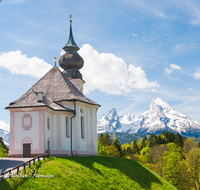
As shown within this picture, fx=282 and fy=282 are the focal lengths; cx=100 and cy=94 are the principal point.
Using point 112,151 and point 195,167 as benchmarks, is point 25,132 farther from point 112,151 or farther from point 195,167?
point 112,151

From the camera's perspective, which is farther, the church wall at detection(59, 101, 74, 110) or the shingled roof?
the church wall at detection(59, 101, 74, 110)

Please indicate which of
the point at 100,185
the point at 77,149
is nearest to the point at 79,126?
the point at 77,149

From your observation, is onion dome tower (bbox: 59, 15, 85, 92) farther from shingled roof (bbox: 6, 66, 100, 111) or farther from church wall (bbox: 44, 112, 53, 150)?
church wall (bbox: 44, 112, 53, 150)

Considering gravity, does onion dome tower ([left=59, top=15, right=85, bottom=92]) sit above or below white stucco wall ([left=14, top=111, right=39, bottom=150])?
above

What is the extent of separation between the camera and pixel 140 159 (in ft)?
304

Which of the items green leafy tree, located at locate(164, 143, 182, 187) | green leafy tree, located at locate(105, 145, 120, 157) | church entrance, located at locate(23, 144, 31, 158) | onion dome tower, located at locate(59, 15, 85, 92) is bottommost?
green leafy tree, located at locate(164, 143, 182, 187)

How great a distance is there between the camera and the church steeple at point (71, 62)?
51406mm

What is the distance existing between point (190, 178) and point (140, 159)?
1181 inches

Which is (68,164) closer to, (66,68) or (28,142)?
(28,142)

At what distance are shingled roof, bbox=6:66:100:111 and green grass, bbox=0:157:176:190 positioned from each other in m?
8.07

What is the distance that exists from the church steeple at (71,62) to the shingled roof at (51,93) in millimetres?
8762

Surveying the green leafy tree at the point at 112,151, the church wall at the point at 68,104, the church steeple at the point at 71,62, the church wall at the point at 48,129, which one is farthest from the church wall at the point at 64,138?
the green leafy tree at the point at 112,151

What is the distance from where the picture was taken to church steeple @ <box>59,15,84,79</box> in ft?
169

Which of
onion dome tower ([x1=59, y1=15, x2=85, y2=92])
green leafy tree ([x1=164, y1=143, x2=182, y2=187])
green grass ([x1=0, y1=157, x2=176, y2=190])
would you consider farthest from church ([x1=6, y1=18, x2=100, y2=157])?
green leafy tree ([x1=164, y1=143, x2=182, y2=187])
